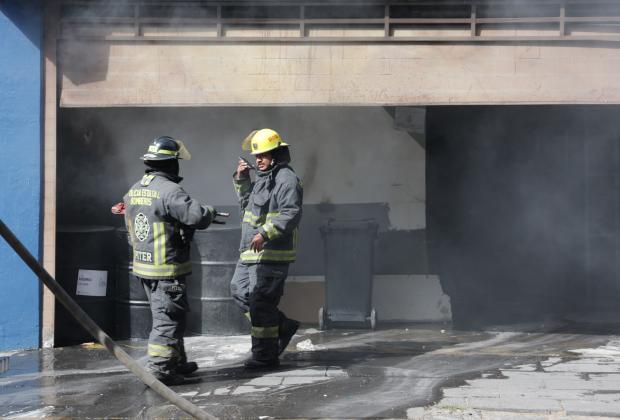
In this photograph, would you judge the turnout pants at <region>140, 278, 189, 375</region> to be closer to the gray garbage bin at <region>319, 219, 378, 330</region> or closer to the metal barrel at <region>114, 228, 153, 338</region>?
the metal barrel at <region>114, 228, 153, 338</region>

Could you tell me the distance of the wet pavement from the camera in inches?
206

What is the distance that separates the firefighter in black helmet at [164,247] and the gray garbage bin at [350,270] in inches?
94.6

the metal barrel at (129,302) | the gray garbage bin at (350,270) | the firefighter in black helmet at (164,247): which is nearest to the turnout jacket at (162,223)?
the firefighter in black helmet at (164,247)

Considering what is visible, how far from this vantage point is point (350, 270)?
26.3 feet

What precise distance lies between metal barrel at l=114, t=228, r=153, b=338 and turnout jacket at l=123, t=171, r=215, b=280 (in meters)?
1.80

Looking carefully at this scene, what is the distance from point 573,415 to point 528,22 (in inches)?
134

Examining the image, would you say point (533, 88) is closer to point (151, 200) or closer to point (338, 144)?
point (338, 144)

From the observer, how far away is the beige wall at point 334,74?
686cm

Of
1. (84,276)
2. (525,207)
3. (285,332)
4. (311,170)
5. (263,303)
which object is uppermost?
(311,170)

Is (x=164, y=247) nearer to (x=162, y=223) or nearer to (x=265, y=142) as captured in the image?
(x=162, y=223)

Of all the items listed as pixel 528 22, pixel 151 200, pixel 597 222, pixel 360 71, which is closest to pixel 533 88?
pixel 528 22

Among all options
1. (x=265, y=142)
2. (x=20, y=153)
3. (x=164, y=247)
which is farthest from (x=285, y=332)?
(x=20, y=153)

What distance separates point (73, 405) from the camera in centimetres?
546

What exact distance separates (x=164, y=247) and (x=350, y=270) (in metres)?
2.67
